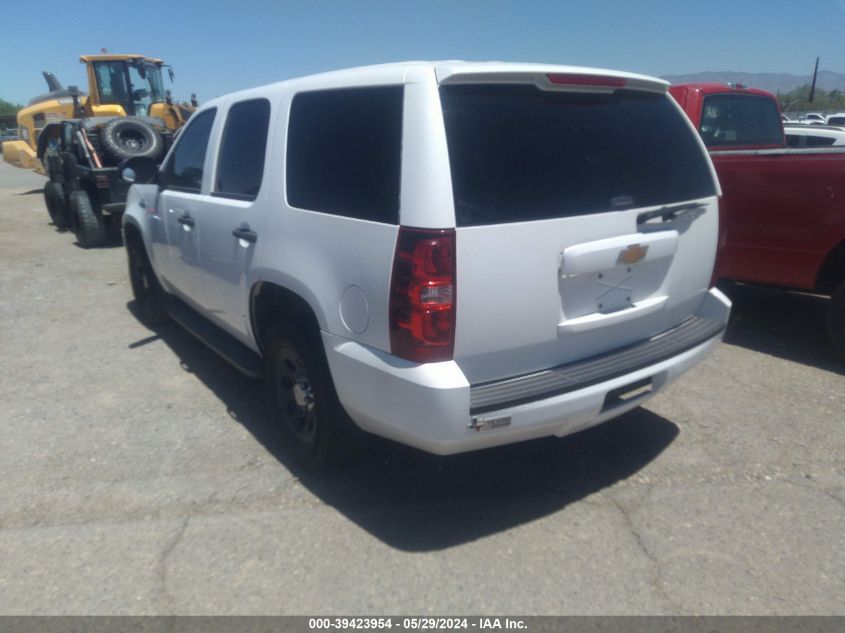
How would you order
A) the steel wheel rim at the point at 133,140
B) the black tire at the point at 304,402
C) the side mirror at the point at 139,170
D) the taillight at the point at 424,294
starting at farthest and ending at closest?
1. the steel wheel rim at the point at 133,140
2. the side mirror at the point at 139,170
3. the black tire at the point at 304,402
4. the taillight at the point at 424,294

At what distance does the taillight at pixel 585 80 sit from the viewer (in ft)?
9.56

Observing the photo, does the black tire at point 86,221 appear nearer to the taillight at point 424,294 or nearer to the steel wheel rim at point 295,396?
the steel wheel rim at point 295,396

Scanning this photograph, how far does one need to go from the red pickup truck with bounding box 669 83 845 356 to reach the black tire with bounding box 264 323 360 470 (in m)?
2.98

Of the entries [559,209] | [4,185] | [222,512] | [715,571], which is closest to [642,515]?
[715,571]

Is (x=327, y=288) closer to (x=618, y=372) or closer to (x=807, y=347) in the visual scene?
(x=618, y=372)

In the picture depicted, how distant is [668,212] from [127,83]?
1798 cm

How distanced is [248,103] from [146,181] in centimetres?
184

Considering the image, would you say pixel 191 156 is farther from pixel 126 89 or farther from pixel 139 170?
pixel 126 89

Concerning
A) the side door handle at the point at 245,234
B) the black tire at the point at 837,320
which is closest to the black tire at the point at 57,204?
the side door handle at the point at 245,234

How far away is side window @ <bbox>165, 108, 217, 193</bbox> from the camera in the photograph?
14.9 ft

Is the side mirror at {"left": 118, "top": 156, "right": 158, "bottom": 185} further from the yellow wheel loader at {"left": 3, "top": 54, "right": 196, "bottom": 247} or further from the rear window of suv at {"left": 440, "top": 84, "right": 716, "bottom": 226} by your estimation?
the yellow wheel loader at {"left": 3, "top": 54, "right": 196, "bottom": 247}

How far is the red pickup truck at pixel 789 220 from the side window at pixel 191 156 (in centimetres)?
357

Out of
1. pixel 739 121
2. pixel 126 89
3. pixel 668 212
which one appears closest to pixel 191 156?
pixel 668 212

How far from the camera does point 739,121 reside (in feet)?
24.1
